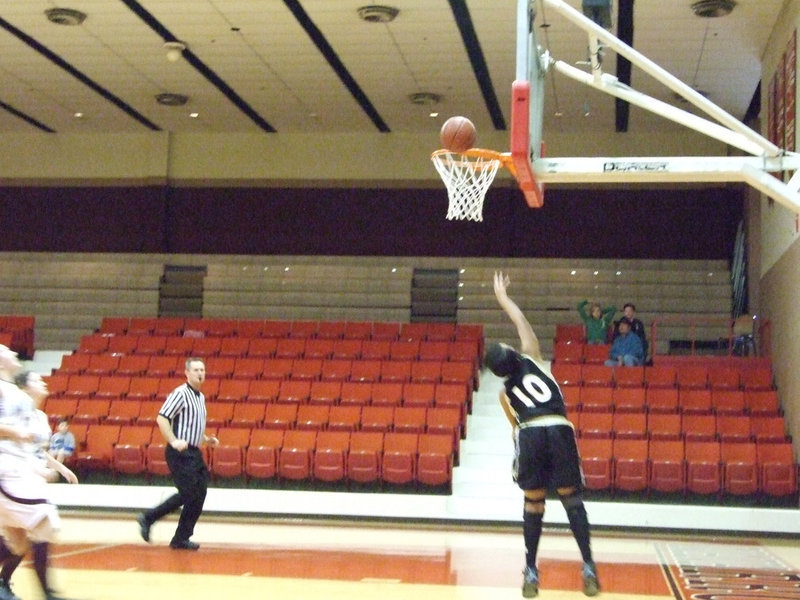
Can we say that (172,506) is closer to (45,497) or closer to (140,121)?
(45,497)

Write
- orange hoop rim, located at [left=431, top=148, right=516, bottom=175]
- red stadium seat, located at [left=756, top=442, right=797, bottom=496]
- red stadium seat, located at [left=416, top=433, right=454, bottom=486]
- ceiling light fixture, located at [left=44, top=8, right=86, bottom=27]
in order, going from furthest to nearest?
1. ceiling light fixture, located at [left=44, top=8, right=86, bottom=27]
2. red stadium seat, located at [left=416, top=433, right=454, bottom=486]
3. red stadium seat, located at [left=756, top=442, right=797, bottom=496]
4. orange hoop rim, located at [left=431, top=148, right=516, bottom=175]

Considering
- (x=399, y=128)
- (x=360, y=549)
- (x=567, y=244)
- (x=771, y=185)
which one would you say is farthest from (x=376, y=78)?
(x=771, y=185)

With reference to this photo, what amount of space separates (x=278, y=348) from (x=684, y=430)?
22.1ft

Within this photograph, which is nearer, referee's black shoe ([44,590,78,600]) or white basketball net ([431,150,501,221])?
referee's black shoe ([44,590,78,600])

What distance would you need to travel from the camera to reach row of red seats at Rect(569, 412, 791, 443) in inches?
544

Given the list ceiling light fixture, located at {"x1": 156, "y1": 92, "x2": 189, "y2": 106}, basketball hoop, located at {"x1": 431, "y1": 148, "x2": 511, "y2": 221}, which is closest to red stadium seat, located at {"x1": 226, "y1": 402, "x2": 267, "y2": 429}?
ceiling light fixture, located at {"x1": 156, "y1": 92, "x2": 189, "y2": 106}

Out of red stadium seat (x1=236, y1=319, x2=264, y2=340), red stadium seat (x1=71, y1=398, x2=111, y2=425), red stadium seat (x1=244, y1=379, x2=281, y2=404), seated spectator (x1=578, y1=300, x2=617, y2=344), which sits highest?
seated spectator (x1=578, y1=300, x2=617, y2=344)

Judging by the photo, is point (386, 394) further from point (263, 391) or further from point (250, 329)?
point (250, 329)

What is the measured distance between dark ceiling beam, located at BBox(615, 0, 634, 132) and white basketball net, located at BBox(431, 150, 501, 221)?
6.86 m

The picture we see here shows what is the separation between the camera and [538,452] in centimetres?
674

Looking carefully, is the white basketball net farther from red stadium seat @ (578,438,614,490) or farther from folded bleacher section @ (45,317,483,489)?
red stadium seat @ (578,438,614,490)

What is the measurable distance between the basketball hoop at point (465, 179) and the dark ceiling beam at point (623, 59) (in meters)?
6.87

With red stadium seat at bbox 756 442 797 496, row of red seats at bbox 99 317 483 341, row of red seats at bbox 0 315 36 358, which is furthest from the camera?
row of red seats at bbox 0 315 36 358

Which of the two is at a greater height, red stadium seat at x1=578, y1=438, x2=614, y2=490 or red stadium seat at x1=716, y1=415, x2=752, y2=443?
red stadium seat at x1=716, y1=415, x2=752, y2=443
